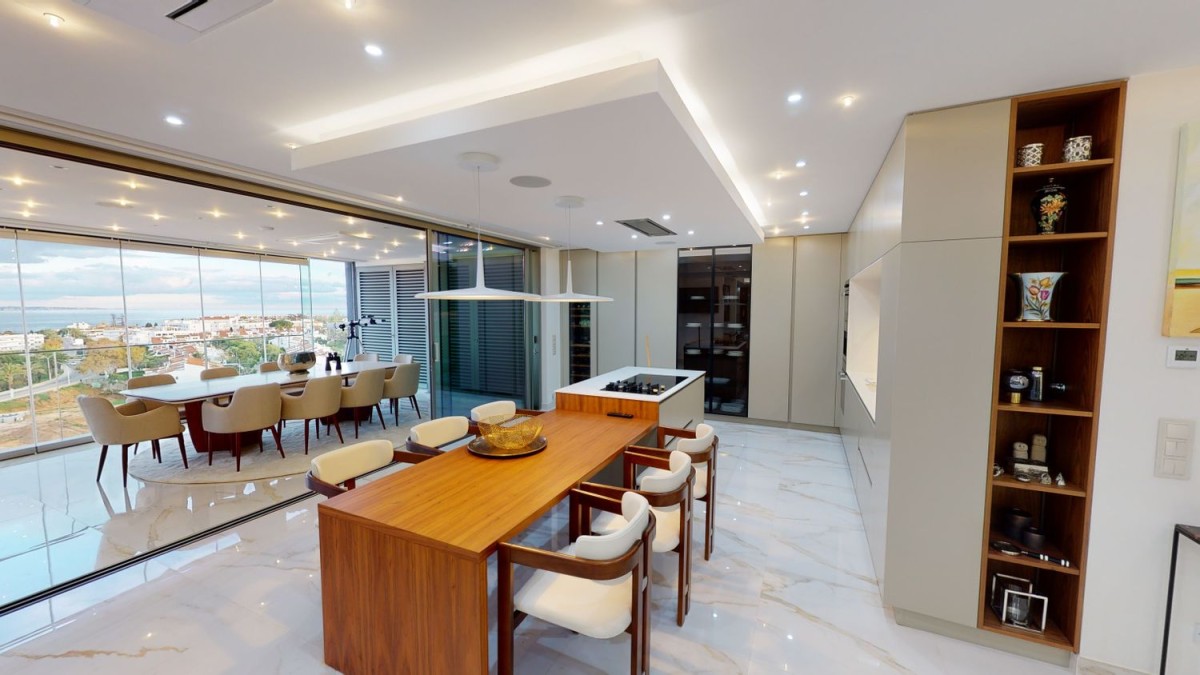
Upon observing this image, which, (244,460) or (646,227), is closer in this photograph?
(244,460)

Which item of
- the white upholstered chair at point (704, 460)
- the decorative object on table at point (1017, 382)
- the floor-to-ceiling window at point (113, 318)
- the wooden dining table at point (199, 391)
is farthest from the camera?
the floor-to-ceiling window at point (113, 318)

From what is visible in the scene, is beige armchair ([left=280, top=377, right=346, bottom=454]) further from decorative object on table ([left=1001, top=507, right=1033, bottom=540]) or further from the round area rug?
decorative object on table ([left=1001, top=507, right=1033, bottom=540])

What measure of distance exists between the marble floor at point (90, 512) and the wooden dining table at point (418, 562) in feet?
Answer: 7.12

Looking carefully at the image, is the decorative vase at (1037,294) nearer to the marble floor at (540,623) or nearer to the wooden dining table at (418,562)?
the marble floor at (540,623)

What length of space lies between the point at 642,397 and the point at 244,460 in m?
4.38

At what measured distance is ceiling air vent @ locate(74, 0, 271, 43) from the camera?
4.65 feet

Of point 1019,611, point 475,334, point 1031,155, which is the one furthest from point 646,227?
point 1019,611

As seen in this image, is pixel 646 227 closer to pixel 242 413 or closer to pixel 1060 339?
pixel 1060 339

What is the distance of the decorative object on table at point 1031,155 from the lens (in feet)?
6.91

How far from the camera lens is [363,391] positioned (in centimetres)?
543

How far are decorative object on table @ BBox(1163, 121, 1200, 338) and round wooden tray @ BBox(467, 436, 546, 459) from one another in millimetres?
3092

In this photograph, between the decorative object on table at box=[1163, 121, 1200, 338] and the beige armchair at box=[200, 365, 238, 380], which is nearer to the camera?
the decorative object on table at box=[1163, 121, 1200, 338]

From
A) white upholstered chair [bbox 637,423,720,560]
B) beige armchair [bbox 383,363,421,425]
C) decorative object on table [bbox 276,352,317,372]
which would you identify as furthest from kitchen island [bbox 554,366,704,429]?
decorative object on table [bbox 276,352,317,372]

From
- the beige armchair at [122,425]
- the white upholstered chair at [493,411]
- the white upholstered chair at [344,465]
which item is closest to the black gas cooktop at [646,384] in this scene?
the white upholstered chair at [493,411]
